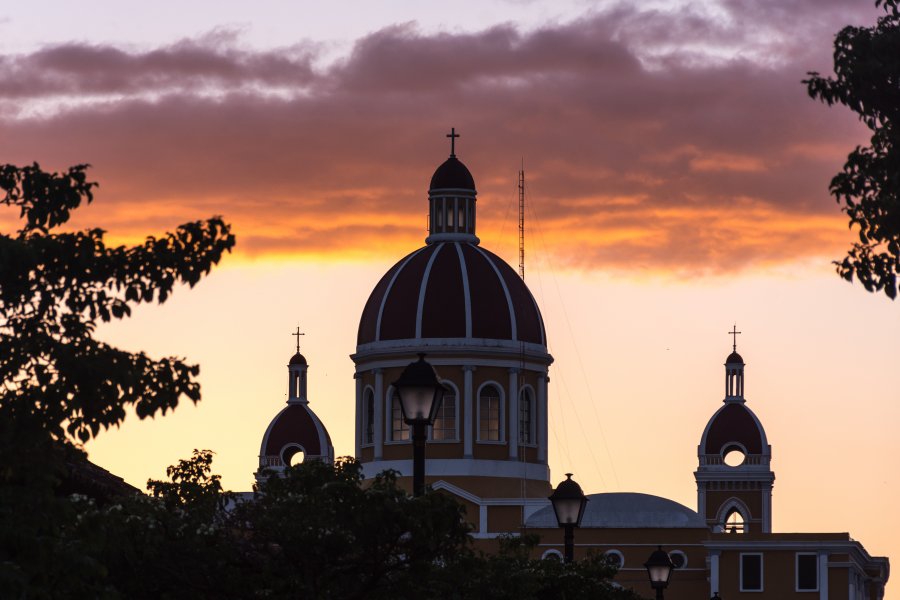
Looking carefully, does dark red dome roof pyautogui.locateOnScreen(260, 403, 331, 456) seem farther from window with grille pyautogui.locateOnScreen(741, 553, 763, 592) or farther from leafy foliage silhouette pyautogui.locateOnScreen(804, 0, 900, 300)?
leafy foliage silhouette pyautogui.locateOnScreen(804, 0, 900, 300)

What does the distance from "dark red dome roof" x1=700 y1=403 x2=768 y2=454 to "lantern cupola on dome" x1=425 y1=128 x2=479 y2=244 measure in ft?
68.4

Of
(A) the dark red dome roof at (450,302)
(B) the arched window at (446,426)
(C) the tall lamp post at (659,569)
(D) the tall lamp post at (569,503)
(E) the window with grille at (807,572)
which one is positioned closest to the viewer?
(D) the tall lamp post at (569,503)

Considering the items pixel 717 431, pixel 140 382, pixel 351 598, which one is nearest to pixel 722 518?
pixel 717 431

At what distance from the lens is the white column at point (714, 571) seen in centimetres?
9438

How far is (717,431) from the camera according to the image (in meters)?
113

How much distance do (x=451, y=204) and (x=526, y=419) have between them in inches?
337

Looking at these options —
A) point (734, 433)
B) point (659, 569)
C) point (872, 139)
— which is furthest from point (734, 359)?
point (872, 139)

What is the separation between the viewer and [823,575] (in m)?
95.8

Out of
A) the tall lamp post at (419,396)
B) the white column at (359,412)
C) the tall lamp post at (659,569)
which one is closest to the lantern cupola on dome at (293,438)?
the white column at (359,412)

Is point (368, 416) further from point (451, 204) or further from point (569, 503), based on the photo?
point (569, 503)

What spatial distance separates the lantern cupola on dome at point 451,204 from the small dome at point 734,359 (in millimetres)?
24047

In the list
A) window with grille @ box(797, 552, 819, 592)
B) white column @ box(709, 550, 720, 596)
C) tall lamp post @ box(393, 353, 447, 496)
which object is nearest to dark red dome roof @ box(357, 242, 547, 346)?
white column @ box(709, 550, 720, 596)

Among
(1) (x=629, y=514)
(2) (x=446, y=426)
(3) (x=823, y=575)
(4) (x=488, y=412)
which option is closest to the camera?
(2) (x=446, y=426)

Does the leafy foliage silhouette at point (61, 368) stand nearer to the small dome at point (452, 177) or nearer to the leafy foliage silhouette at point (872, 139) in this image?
the leafy foliage silhouette at point (872, 139)
